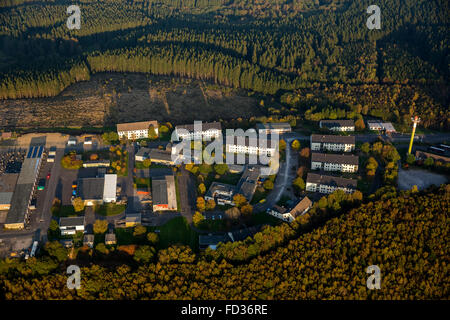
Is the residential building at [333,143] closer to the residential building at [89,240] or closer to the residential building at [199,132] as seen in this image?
the residential building at [199,132]

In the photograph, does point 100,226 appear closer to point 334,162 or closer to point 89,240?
point 89,240

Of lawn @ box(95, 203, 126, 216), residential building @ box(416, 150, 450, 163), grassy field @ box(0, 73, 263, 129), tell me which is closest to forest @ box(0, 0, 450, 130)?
grassy field @ box(0, 73, 263, 129)

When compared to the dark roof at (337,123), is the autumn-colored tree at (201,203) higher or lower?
lower

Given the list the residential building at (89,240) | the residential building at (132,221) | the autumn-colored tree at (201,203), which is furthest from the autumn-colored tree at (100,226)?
the autumn-colored tree at (201,203)

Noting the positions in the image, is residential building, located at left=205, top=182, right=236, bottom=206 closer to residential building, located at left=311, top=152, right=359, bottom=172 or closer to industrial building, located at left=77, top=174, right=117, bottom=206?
industrial building, located at left=77, top=174, right=117, bottom=206

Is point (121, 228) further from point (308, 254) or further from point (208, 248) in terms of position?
point (308, 254)

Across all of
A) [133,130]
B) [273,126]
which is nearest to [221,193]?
[273,126]

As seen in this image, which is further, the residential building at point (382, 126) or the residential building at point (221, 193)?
the residential building at point (382, 126)
